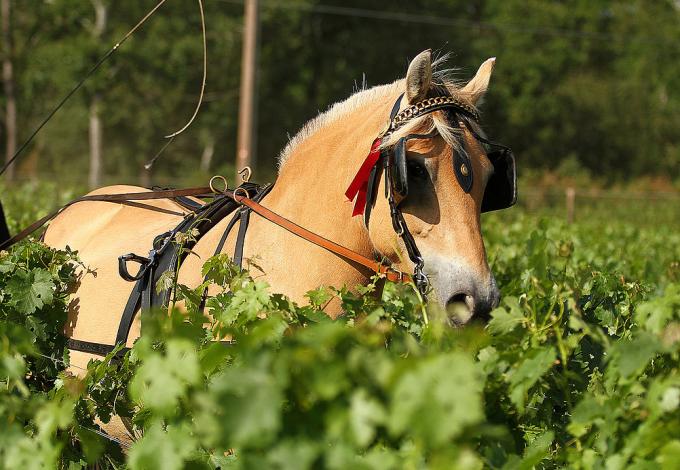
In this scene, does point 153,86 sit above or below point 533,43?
below

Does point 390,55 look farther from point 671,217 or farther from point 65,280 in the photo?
point 65,280

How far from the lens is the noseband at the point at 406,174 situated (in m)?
3.07

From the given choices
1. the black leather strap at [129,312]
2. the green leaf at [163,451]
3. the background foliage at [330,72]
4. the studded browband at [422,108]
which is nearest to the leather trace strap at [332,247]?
the studded browband at [422,108]

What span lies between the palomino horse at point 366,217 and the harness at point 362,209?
0.04ft

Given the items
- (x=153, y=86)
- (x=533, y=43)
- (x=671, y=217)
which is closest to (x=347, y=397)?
(x=671, y=217)

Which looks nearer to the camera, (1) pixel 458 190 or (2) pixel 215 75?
(1) pixel 458 190

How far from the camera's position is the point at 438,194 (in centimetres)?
311

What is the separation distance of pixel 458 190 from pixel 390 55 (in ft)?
135

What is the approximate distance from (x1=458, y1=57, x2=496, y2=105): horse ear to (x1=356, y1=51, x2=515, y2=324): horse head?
0.13m

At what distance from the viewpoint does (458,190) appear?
3.11 m

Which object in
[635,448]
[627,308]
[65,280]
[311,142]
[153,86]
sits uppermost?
[153,86]

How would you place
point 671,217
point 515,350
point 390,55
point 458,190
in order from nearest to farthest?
point 515,350
point 458,190
point 671,217
point 390,55

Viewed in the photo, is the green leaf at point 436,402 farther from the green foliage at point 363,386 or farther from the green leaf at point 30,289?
the green leaf at point 30,289

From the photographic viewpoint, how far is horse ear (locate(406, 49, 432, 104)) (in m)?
3.18
